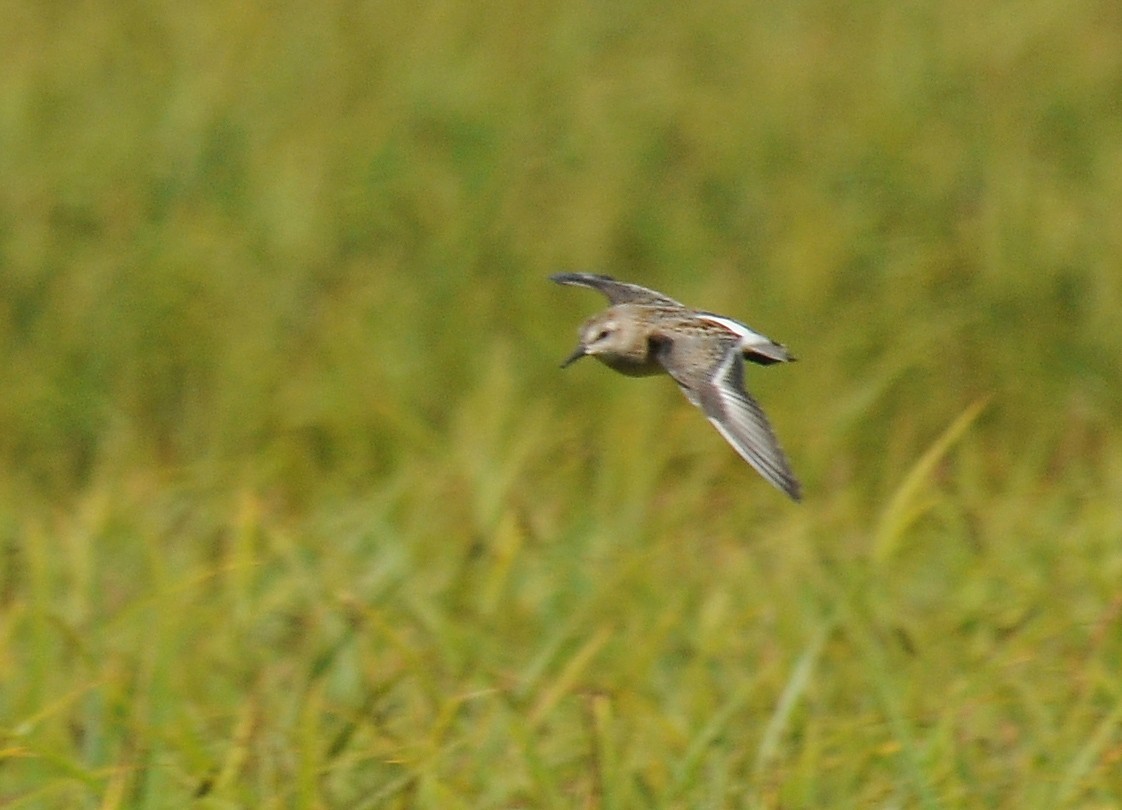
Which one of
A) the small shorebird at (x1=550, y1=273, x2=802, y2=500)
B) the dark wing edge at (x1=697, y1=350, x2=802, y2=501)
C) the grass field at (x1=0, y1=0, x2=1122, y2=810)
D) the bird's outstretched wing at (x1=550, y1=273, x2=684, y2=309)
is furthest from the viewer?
the bird's outstretched wing at (x1=550, y1=273, x2=684, y2=309)

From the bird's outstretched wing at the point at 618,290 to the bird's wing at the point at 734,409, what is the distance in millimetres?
633

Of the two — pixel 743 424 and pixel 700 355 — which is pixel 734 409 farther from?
pixel 700 355

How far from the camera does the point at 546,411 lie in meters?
5.19

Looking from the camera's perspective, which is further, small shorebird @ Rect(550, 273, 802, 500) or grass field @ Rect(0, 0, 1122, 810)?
grass field @ Rect(0, 0, 1122, 810)

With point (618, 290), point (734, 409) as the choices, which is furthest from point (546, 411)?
point (734, 409)

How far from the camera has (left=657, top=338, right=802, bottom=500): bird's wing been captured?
2.90 meters

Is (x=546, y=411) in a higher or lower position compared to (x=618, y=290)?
lower

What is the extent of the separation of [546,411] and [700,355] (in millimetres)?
1810

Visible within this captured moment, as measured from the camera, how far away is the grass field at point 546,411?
3.56 metres

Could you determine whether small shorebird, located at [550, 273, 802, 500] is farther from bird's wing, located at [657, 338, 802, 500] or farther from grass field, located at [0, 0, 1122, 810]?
grass field, located at [0, 0, 1122, 810]

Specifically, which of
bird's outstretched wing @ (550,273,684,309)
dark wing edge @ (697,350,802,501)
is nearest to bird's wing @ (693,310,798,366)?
dark wing edge @ (697,350,802,501)

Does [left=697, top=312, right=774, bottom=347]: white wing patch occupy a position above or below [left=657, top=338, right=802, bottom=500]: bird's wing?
above

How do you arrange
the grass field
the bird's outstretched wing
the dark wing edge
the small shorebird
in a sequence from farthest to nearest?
1. the bird's outstretched wing
2. the grass field
3. the small shorebird
4. the dark wing edge

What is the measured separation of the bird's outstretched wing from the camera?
4.14 metres
